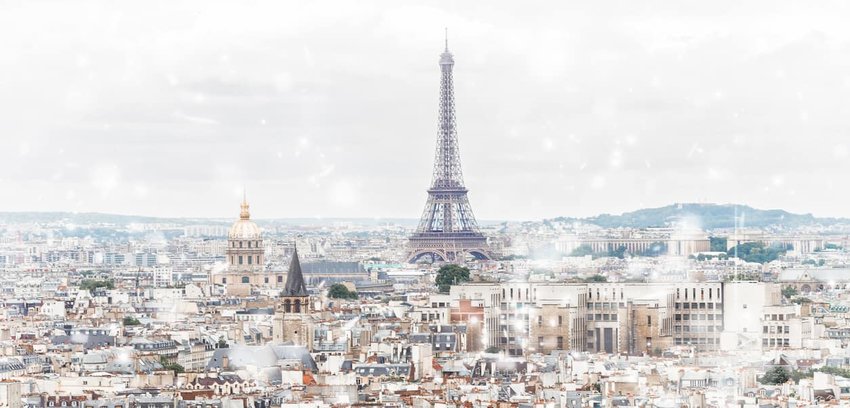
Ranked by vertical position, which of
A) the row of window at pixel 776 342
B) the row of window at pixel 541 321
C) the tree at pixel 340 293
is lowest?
the row of window at pixel 776 342

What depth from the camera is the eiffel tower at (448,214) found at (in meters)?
94.3

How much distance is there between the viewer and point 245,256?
81438mm

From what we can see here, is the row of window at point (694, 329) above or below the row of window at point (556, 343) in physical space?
above

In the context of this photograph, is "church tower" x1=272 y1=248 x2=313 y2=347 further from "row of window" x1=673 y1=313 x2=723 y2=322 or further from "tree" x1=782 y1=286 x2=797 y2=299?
"tree" x1=782 y1=286 x2=797 y2=299

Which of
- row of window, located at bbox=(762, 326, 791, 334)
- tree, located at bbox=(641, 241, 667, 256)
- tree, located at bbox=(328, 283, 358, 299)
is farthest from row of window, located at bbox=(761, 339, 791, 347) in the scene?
tree, located at bbox=(641, 241, 667, 256)

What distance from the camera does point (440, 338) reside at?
145 ft

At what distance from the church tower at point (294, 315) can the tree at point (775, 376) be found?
37.4ft

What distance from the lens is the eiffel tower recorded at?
94.3 metres

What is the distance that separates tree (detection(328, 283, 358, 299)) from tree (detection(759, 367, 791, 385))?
1377 inches

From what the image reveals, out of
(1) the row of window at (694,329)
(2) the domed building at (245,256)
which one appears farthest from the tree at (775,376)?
(2) the domed building at (245,256)

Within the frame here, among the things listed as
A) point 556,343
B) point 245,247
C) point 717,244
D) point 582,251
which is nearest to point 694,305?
point 556,343

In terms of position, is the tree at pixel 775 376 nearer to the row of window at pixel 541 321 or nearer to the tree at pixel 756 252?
the row of window at pixel 541 321

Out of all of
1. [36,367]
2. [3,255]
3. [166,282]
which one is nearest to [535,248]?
[166,282]

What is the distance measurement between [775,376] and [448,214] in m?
63.3
